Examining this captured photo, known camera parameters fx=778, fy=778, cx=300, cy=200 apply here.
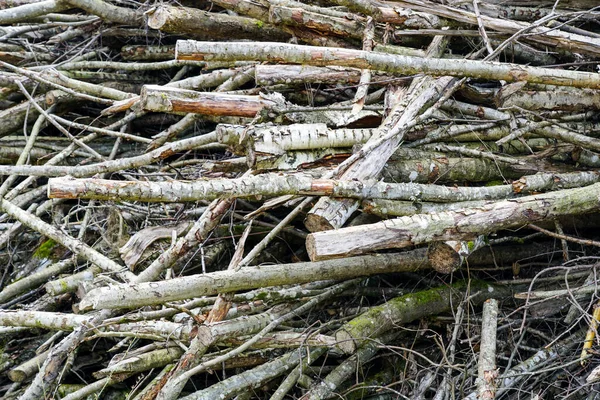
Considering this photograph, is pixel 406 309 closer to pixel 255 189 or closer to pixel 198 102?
pixel 255 189

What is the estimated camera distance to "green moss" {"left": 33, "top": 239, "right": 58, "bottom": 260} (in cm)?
530

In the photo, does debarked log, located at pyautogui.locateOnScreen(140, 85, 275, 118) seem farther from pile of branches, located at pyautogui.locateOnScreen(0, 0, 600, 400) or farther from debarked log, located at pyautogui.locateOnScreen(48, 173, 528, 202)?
debarked log, located at pyautogui.locateOnScreen(48, 173, 528, 202)

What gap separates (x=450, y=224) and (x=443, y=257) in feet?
0.72

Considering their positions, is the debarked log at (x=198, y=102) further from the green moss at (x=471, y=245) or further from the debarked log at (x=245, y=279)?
the green moss at (x=471, y=245)

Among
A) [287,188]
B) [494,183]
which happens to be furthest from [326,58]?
[494,183]

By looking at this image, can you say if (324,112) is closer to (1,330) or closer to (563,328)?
(563,328)

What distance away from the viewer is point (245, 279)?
12.6 feet

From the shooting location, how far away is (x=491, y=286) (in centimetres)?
445

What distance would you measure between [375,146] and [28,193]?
9.04 feet

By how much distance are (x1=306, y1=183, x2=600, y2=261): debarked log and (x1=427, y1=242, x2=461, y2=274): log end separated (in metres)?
0.10

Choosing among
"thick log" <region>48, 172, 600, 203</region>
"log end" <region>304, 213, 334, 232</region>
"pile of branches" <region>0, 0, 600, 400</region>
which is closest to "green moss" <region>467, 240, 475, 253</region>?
"pile of branches" <region>0, 0, 600, 400</region>

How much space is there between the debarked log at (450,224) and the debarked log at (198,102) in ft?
3.67

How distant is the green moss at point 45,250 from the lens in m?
5.30

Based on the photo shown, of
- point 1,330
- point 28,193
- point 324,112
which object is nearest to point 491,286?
point 324,112
